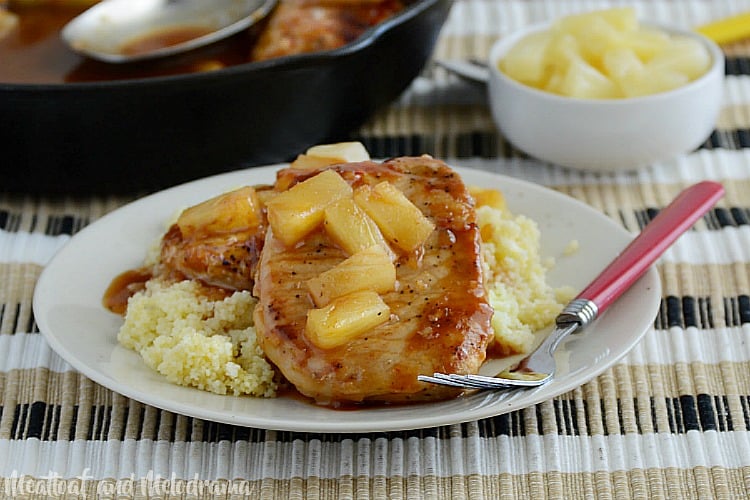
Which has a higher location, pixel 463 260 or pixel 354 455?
pixel 463 260

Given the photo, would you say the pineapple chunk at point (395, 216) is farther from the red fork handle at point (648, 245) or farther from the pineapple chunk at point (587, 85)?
the pineapple chunk at point (587, 85)

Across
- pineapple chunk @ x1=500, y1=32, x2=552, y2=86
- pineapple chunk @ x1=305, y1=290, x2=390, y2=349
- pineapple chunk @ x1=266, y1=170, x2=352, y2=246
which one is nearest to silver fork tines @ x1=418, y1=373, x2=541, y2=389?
pineapple chunk @ x1=305, y1=290, x2=390, y2=349

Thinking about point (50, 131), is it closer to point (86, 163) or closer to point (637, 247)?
point (86, 163)

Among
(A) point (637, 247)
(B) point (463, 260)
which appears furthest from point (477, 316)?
(A) point (637, 247)

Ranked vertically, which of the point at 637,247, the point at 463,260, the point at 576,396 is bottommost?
the point at 576,396

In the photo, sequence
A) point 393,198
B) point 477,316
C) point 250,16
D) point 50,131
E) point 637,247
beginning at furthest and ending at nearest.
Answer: point 250,16
point 50,131
point 637,247
point 393,198
point 477,316

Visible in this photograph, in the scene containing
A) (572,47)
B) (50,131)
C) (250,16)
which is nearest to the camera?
(50,131)

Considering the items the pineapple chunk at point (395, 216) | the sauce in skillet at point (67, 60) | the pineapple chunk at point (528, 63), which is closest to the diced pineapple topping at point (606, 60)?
the pineapple chunk at point (528, 63)

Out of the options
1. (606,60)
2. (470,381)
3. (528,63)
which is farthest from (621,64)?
(470,381)

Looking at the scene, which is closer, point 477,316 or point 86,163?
point 477,316
